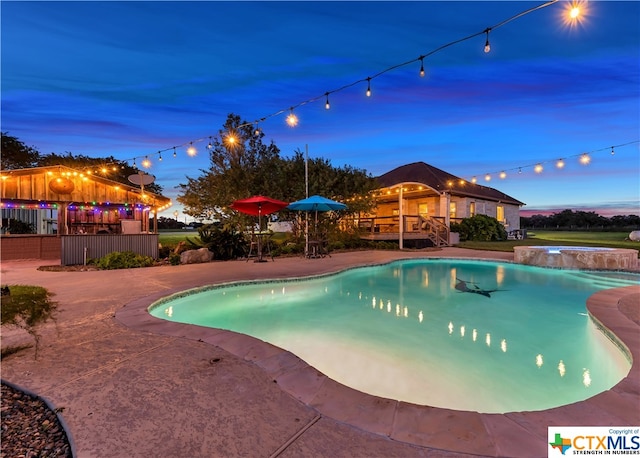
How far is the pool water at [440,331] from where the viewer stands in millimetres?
3043

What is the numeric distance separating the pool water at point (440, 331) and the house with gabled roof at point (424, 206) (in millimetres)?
7939

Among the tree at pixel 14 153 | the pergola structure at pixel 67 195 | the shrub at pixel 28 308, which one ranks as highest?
Answer: the tree at pixel 14 153

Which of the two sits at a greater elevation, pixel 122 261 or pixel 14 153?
pixel 14 153

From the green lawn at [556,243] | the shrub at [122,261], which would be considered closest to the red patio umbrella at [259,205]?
the shrub at [122,261]

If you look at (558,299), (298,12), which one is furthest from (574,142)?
(298,12)

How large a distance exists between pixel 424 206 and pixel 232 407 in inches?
832

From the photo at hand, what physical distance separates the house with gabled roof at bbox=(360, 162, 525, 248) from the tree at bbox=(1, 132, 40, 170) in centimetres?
2681

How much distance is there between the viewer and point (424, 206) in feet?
69.8

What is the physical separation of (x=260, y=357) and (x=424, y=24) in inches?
364

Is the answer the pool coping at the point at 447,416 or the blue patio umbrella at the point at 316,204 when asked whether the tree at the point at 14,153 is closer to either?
the blue patio umbrella at the point at 316,204

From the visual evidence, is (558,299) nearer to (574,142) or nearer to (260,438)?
(260,438)

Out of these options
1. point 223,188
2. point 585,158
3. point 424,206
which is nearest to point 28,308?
point 223,188

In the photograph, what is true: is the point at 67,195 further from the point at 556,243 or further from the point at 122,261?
the point at 556,243

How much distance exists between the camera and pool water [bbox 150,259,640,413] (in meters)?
3.04
